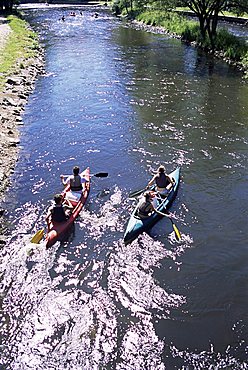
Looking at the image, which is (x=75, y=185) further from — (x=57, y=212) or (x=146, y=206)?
(x=146, y=206)

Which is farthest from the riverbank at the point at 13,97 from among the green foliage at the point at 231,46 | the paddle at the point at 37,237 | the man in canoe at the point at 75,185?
the green foliage at the point at 231,46

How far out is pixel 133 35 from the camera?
48250mm

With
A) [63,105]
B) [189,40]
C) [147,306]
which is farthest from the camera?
[189,40]

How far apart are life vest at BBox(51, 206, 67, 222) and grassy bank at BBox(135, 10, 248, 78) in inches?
874

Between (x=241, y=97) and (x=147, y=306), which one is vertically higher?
Result: (x=241, y=97)

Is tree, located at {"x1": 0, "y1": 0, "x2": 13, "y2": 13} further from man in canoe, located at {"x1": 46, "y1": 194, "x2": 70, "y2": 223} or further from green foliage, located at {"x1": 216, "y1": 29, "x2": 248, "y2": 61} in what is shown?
man in canoe, located at {"x1": 46, "y1": 194, "x2": 70, "y2": 223}

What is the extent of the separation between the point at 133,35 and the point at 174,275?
43.3m

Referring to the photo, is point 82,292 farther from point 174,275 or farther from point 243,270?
point 243,270

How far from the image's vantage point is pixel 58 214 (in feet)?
40.5

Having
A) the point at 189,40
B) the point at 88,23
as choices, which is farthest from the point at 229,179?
the point at 88,23

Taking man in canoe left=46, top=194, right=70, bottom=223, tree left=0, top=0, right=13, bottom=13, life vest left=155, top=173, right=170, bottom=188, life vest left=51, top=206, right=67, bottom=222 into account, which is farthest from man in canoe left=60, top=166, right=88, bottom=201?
tree left=0, top=0, right=13, bottom=13

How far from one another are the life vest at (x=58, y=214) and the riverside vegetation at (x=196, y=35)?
2143 cm

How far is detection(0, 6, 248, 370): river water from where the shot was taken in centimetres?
884

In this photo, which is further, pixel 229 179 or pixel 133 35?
pixel 133 35
